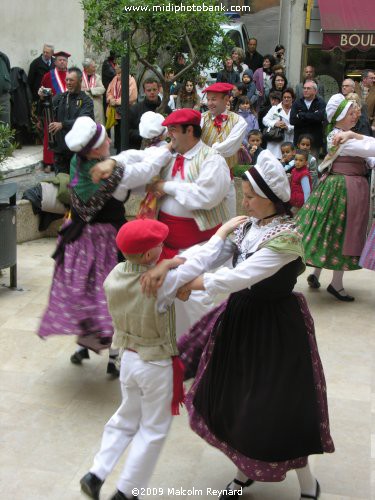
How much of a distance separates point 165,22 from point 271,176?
5.64 m

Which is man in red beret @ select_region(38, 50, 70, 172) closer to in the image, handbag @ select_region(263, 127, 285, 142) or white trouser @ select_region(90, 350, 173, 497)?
handbag @ select_region(263, 127, 285, 142)

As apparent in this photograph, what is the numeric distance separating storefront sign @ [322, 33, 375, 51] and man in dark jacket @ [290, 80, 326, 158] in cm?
476

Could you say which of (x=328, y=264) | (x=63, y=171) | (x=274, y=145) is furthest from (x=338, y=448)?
(x=274, y=145)

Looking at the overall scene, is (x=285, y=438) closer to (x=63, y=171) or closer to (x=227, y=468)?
(x=227, y=468)

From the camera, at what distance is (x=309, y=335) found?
11.9 ft

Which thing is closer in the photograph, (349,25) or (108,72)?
(108,72)

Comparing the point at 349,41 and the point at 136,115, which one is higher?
the point at 349,41

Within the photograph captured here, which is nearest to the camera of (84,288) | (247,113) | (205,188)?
(84,288)

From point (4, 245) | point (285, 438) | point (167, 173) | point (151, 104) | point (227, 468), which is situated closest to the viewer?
point (285, 438)

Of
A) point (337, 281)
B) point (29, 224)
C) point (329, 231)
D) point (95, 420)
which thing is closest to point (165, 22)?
point (29, 224)

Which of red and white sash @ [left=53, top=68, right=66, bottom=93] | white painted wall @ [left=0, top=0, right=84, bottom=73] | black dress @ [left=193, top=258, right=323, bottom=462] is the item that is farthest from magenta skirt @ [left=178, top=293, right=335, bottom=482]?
white painted wall @ [left=0, top=0, right=84, bottom=73]

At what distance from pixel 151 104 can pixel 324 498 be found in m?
5.95

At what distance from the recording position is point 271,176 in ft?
11.6

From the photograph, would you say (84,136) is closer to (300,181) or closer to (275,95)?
(300,181)
